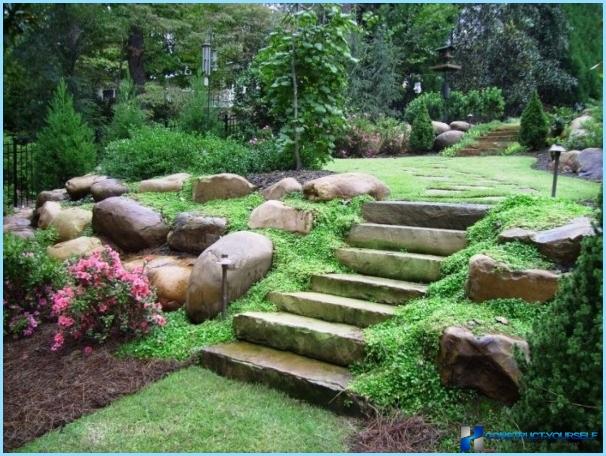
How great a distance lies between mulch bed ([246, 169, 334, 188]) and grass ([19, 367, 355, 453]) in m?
3.62

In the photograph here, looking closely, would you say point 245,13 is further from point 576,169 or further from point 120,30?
point 576,169

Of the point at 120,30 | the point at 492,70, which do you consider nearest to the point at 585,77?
the point at 492,70

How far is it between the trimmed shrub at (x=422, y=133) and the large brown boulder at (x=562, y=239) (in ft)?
36.4

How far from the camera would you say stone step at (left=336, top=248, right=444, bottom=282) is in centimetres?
445

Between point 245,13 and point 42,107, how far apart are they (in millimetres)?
7540

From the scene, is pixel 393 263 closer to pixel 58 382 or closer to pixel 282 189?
pixel 282 189

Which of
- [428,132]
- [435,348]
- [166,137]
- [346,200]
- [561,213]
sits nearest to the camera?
[435,348]

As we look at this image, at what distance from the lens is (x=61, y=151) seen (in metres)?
9.83

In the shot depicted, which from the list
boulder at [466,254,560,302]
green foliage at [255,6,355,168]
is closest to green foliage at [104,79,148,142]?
green foliage at [255,6,355,168]

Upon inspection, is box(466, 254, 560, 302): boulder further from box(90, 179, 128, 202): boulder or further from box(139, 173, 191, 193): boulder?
box(90, 179, 128, 202): boulder

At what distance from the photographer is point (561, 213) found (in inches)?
166

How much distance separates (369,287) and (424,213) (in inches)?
47.6

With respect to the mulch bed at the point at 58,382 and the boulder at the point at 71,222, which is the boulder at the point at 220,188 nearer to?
the boulder at the point at 71,222

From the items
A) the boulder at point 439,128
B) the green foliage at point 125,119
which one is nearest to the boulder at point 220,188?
the green foliage at point 125,119
